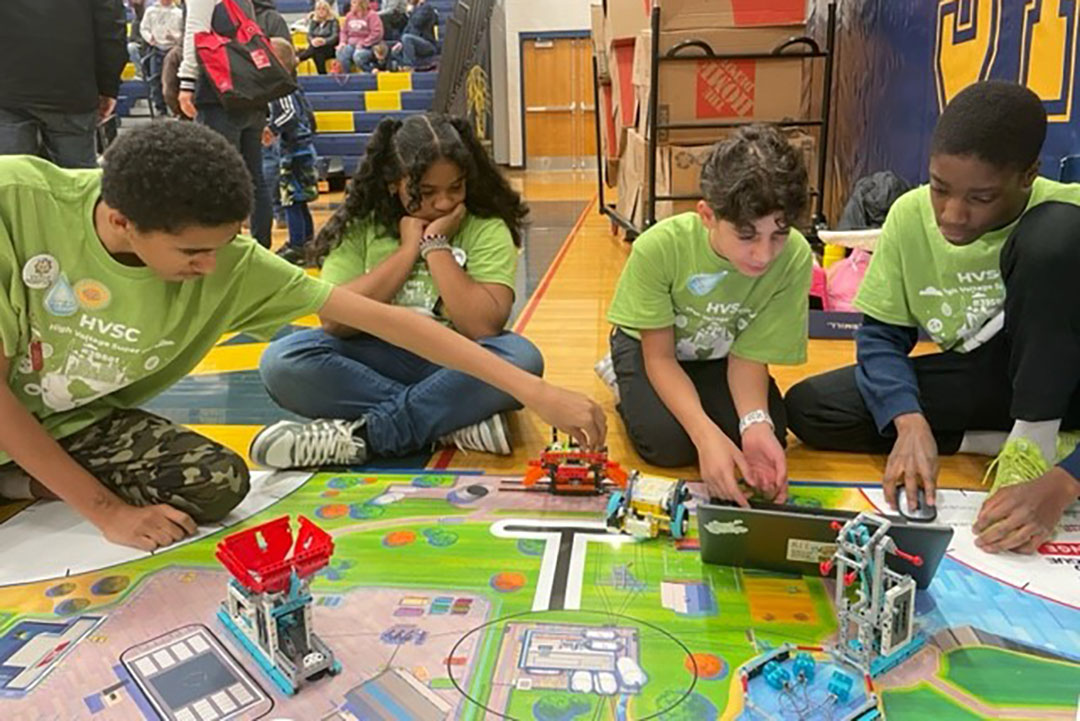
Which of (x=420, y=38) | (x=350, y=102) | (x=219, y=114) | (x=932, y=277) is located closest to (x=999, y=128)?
(x=932, y=277)

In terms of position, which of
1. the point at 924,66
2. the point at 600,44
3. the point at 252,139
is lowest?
the point at 252,139

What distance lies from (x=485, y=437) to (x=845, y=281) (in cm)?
142

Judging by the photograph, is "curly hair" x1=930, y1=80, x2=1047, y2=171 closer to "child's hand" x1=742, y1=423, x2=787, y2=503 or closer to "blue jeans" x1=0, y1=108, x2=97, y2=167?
"child's hand" x1=742, y1=423, x2=787, y2=503

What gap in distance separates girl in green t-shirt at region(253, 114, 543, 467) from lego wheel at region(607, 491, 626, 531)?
0.40 metres

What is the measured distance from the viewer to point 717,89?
11.3ft

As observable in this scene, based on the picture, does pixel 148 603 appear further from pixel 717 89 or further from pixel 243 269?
pixel 717 89

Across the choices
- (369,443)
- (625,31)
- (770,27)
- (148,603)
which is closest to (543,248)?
(625,31)

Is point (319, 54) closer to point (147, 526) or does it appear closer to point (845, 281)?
point (845, 281)

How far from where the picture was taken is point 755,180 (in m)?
1.34

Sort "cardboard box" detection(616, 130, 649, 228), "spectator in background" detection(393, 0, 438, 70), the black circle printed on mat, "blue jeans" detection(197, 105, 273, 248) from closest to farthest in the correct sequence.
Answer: the black circle printed on mat
"blue jeans" detection(197, 105, 273, 248)
"cardboard box" detection(616, 130, 649, 228)
"spectator in background" detection(393, 0, 438, 70)

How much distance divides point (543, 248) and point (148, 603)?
3.20 meters

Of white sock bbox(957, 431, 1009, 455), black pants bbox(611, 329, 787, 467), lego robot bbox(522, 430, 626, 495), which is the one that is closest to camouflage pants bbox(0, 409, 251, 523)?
lego robot bbox(522, 430, 626, 495)

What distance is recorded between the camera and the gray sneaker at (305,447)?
64.2 inches

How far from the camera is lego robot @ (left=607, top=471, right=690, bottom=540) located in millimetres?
1346
